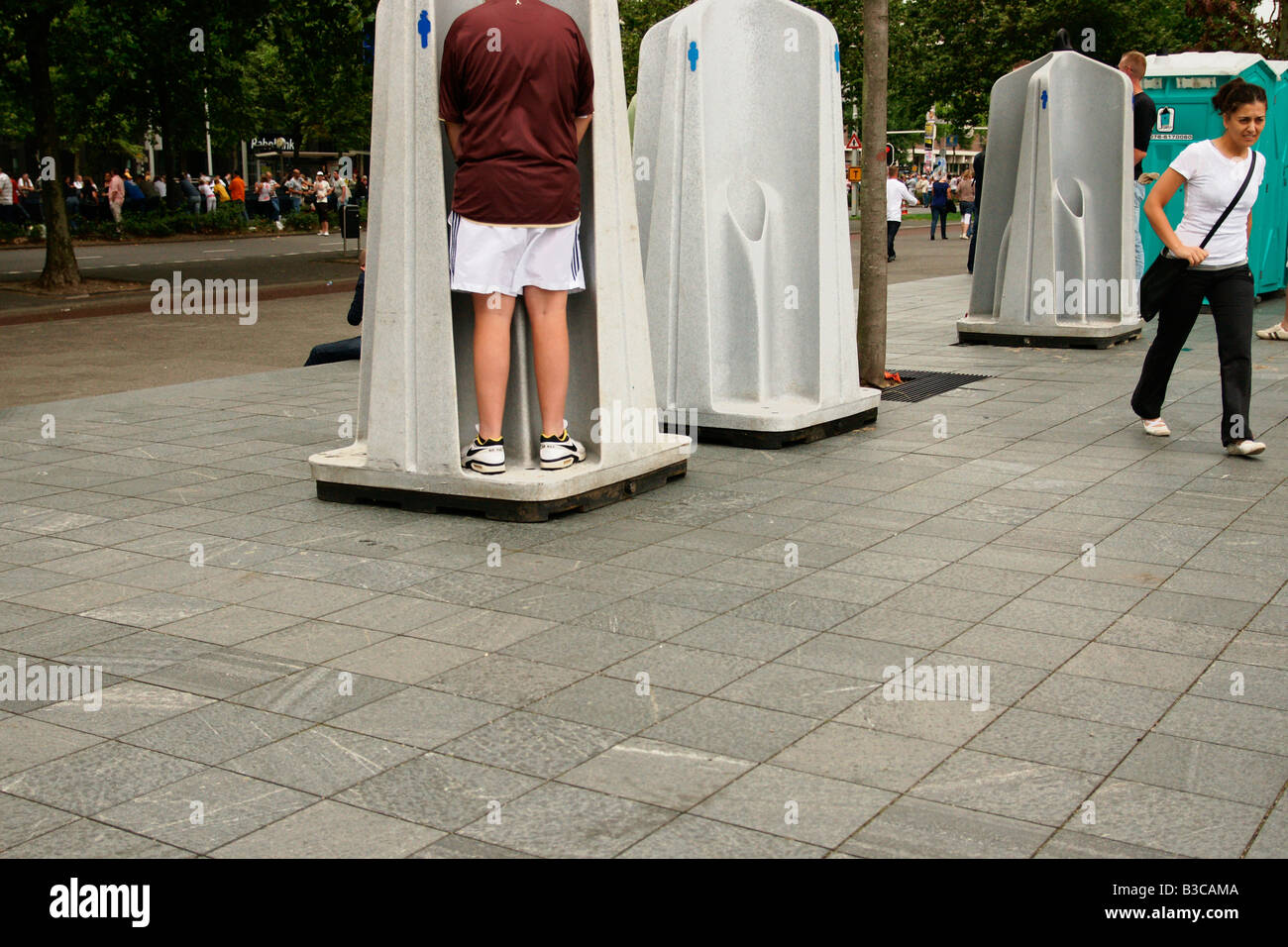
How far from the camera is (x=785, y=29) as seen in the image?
8.21 meters

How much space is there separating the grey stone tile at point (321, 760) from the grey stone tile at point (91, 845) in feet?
1.32

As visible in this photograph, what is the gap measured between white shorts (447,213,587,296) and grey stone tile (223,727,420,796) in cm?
294

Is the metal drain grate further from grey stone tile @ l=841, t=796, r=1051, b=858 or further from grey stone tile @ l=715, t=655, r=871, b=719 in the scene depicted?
grey stone tile @ l=841, t=796, r=1051, b=858

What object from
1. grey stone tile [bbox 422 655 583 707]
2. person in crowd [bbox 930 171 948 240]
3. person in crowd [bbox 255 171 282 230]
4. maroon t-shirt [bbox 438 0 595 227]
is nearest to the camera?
grey stone tile [bbox 422 655 583 707]

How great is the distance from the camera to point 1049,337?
40.9 feet

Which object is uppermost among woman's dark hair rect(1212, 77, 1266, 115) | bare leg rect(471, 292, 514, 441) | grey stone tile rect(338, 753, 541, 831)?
woman's dark hair rect(1212, 77, 1266, 115)

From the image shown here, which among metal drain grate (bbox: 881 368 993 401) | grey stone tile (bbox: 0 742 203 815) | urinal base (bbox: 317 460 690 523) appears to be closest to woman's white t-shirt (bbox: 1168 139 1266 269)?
metal drain grate (bbox: 881 368 993 401)

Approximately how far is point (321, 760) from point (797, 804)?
1.24 metres

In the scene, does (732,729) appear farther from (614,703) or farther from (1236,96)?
(1236,96)

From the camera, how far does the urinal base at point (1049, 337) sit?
40.4 ft

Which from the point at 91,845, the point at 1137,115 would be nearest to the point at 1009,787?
the point at 91,845

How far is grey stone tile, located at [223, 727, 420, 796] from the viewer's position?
142 inches

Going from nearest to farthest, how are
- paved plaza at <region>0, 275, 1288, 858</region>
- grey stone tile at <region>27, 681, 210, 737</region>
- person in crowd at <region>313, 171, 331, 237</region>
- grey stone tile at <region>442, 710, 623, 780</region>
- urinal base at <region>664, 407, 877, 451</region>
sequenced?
1. paved plaza at <region>0, 275, 1288, 858</region>
2. grey stone tile at <region>442, 710, 623, 780</region>
3. grey stone tile at <region>27, 681, 210, 737</region>
4. urinal base at <region>664, 407, 877, 451</region>
5. person in crowd at <region>313, 171, 331, 237</region>

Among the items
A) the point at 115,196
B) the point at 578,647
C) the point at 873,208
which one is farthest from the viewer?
the point at 115,196
